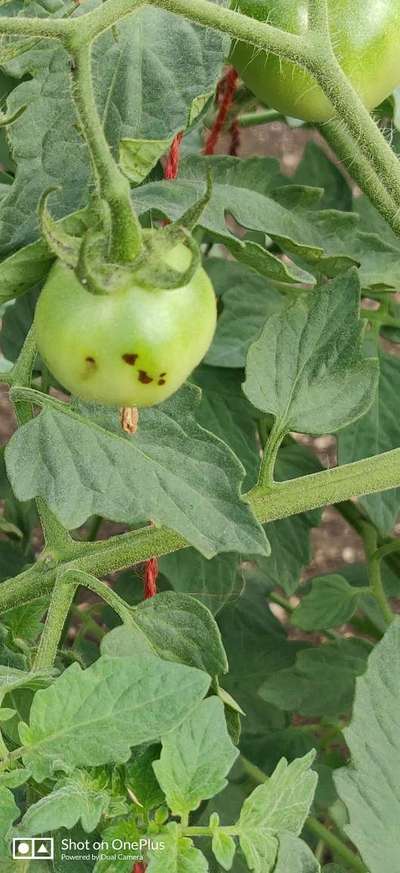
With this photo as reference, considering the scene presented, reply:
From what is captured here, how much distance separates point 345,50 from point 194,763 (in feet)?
1.56

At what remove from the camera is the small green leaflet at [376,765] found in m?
0.68

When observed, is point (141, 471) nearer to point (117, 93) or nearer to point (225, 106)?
point (117, 93)

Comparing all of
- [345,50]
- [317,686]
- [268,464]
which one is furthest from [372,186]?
[317,686]

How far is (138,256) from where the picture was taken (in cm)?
52

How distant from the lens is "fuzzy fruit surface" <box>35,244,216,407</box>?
513mm

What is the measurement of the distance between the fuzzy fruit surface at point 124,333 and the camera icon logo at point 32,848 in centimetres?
28

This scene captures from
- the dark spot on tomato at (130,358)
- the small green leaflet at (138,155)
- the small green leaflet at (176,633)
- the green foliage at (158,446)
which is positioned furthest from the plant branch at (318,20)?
the small green leaflet at (176,633)

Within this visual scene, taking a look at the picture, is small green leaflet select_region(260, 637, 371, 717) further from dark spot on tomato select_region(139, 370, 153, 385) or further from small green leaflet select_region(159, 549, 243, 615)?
dark spot on tomato select_region(139, 370, 153, 385)

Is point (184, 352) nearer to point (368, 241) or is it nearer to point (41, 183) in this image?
point (41, 183)

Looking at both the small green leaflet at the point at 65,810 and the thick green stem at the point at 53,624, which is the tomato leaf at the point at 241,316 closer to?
the thick green stem at the point at 53,624

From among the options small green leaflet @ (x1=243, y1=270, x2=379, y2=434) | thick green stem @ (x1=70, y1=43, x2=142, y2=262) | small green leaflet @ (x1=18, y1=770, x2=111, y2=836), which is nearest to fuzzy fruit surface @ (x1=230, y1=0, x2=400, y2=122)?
small green leaflet @ (x1=243, y1=270, x2=379, y2=434)

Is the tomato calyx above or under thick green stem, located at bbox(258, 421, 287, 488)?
above

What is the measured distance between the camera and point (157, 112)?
2.22ft

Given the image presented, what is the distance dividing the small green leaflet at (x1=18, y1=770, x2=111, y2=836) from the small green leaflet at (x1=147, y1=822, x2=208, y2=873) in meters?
0.04
